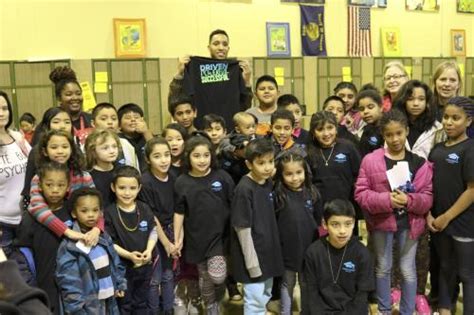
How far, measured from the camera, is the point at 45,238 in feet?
9.71

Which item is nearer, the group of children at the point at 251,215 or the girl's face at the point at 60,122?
the group of children at the point at 251,215

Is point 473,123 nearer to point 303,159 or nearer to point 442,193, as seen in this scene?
point 442,193

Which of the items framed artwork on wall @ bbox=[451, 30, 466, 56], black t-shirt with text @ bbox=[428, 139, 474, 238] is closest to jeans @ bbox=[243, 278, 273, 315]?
black t-shirt with text @ bbox=[428, 139, 474, 238]

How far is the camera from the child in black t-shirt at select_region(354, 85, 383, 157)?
4012 millimetres

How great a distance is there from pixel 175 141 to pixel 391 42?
7.82 metres

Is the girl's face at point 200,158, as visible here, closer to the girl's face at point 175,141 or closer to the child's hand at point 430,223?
the girl's face at point 175,141

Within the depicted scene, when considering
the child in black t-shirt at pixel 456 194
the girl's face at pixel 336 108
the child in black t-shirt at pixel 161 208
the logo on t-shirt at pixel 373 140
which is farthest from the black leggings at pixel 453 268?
the child in black t-shirt at pixel 161 208

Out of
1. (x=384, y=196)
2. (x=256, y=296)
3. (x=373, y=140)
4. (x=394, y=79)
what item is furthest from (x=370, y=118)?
(x=256, y=296)

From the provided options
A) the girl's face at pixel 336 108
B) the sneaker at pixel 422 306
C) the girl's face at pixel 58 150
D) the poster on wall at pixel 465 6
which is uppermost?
the poster on wall at pixel 465 6

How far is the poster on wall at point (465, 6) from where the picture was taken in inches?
432

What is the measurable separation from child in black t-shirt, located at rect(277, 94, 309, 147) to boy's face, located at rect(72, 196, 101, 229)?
5.76ft

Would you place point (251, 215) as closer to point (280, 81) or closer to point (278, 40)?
point (280, 81)

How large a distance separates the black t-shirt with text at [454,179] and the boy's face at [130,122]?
2.36m

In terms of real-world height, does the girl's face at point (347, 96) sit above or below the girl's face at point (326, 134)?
above
